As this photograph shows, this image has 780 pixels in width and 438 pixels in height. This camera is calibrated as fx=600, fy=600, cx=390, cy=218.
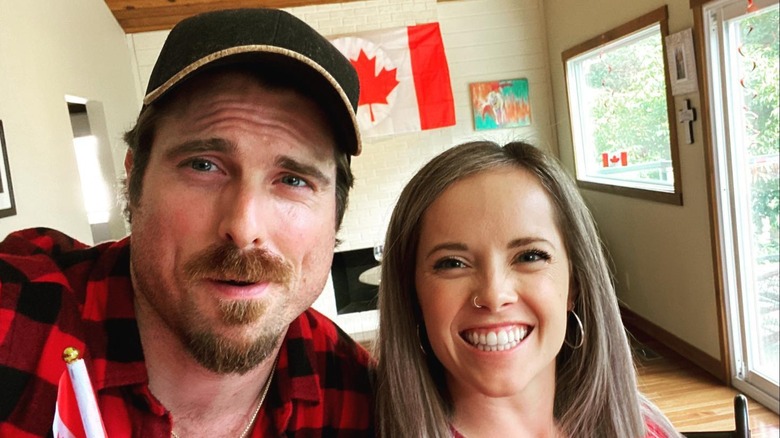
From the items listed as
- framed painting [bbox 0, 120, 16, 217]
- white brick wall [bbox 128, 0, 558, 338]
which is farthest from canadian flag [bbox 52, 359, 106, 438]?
white brick wall [bbox 128, 0, 558, 338]

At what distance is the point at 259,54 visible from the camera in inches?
33.8

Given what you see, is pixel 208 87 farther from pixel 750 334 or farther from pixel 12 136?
pixel 750 334

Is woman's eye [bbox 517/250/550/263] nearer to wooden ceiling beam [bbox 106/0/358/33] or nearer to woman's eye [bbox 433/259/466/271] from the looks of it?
woman's eye [bbox 433/259/466/271]

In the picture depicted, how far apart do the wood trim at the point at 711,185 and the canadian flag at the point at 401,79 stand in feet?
6.92

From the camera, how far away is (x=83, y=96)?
3.86m

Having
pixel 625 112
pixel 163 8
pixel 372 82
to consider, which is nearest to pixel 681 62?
pixel 625 112

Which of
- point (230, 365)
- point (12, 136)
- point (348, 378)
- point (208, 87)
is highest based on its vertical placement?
point (12, 136)

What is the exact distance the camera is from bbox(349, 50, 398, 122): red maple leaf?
4738mm

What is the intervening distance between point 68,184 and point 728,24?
137 inches

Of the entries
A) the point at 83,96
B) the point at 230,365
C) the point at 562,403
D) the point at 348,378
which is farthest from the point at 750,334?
the point at 83,96

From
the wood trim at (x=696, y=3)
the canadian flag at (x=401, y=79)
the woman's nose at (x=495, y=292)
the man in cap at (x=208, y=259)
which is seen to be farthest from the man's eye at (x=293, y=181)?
the canadian flag at (x=401, y=79)

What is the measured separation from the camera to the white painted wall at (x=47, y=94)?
275 centimetres

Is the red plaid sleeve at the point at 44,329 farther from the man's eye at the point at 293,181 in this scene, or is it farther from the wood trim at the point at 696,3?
the wood trim at the point at 696,3

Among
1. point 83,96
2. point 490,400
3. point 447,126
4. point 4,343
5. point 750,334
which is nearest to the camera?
point 4,343
